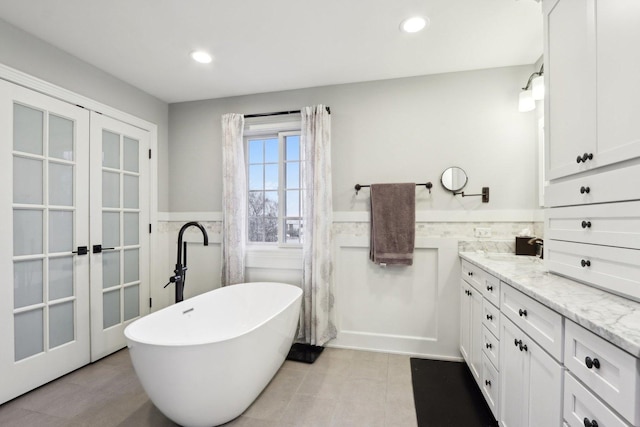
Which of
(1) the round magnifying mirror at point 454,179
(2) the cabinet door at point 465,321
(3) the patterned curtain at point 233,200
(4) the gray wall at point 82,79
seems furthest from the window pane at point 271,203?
(2) the cabinet door at point 465,321

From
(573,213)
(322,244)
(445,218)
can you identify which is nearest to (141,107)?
(322,244)

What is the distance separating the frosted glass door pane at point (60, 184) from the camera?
6.98ft

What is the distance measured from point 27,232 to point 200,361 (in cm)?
166

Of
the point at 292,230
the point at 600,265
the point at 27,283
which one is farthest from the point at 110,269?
the point at 600,265

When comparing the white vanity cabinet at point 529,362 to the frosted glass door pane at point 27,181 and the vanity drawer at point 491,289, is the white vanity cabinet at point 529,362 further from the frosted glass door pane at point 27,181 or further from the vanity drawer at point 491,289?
the frosted glass door pane at point 27,181

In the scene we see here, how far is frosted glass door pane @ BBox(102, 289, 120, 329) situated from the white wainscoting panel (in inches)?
78.8

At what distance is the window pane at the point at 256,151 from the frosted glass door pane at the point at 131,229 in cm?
128

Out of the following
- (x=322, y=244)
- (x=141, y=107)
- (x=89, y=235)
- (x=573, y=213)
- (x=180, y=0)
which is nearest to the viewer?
(x=573, y=213)

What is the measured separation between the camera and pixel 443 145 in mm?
2492

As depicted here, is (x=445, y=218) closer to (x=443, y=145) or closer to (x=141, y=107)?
(x=443, y=145)

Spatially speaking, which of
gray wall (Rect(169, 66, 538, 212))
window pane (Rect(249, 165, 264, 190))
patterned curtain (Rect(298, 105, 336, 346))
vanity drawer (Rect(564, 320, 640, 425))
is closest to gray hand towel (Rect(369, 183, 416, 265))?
gray wall (Rect(169, 66, 538, 212))

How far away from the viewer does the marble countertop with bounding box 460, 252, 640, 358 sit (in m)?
0.71

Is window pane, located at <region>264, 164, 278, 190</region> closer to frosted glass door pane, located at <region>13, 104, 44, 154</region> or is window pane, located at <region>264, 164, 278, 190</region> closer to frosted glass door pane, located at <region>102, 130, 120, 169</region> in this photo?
frosted glass door pane, located at <region>102, 130, 120, 169</region>

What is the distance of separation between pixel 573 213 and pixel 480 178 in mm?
1158
